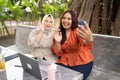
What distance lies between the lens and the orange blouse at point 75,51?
2283 mm

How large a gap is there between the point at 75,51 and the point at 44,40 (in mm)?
397

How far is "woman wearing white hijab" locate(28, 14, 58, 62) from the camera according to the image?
94.3 inches

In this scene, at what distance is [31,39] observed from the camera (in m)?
2.46

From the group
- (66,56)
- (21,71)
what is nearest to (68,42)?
(66,56)

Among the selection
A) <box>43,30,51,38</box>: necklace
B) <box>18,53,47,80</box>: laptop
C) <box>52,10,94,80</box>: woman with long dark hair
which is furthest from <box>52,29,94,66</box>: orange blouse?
<box>18,53,47,80</box>: laptop

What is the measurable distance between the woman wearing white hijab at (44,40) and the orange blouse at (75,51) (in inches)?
3.6

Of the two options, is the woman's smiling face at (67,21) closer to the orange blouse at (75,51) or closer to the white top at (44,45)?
the orange blouse at (75,51)

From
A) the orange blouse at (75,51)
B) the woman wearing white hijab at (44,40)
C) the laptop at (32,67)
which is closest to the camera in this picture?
the laptop at (32,67)

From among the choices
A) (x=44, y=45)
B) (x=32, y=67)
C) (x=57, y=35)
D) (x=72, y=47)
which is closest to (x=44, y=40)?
(x=44, y=45)

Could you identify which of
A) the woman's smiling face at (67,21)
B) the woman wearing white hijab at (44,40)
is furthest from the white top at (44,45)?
the woman's smiling face at (67,21)

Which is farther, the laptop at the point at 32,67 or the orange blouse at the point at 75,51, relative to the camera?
the orange blouse at the point at 75,51

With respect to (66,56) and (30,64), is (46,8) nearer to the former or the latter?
(66,56)

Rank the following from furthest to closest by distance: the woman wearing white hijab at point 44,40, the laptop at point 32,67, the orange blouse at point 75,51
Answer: the woman wearing white hijab at point 44,40 < the orange blouse at point 75,51 < the laptop at point 32,67

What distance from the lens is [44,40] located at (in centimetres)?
240
